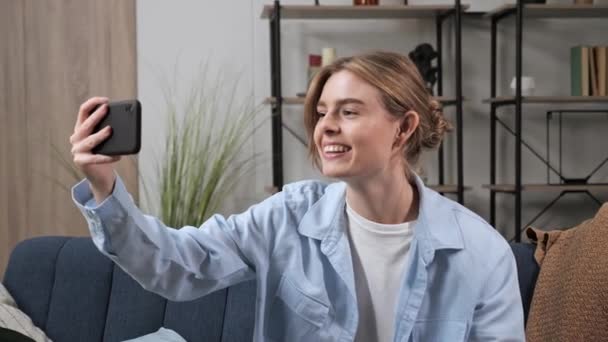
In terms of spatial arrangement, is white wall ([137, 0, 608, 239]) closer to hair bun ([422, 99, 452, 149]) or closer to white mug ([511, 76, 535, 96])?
white mug ([511, 76, 535, 96])

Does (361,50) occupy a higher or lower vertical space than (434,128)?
higher

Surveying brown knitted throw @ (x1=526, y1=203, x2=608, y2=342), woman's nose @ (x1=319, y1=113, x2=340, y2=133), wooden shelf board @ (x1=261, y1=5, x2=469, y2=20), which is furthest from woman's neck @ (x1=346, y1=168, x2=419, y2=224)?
wooden shelf board @ (x1=261, y1=5, x2=469, y2=20)

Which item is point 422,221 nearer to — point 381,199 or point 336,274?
point 381,199

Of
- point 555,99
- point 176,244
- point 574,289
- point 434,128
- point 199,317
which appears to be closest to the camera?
point 176,244

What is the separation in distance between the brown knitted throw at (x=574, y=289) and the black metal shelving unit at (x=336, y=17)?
7.44 feet

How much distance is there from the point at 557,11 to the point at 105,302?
123 inches

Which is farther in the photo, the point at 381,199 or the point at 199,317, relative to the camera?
the point at 199,317

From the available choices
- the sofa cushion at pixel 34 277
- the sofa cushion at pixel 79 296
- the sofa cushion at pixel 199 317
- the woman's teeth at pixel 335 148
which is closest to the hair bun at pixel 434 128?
the woman's teeth at pixel 335 148

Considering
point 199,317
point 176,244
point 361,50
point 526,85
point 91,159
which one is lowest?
point 199,317

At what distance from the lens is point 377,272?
5.86 ft

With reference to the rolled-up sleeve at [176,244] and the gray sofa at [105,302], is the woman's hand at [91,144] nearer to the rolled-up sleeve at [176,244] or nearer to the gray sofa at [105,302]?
the rolled-up sleeve at [176,244]

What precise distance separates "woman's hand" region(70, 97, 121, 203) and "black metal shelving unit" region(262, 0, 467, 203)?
3012 millimetres

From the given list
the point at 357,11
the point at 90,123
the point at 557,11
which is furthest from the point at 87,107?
the point at 557,11

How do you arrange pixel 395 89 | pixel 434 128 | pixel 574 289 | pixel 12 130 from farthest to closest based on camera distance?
pixel 12 130
pixel 574 289
pixel 434 128
pixel 395 89
